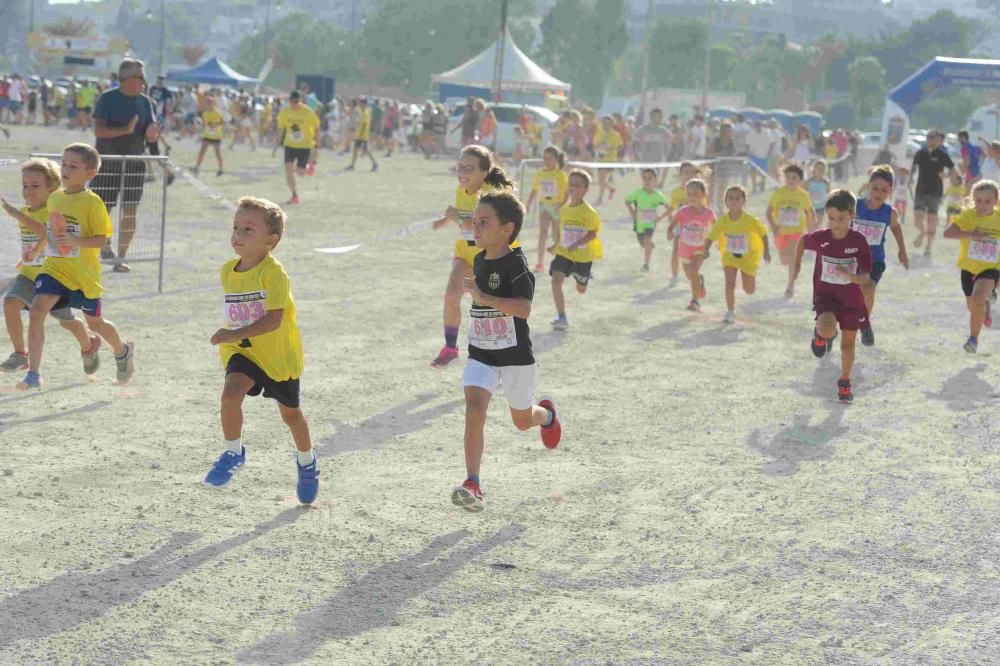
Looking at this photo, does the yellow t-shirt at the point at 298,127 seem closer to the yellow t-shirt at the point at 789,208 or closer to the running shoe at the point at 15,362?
the yellow t-shirt at the point at 789,208

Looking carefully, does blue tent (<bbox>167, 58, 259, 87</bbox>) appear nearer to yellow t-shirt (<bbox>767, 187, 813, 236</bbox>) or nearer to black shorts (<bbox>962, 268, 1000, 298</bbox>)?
yellow t-shirt (<bbox>767, 187, 813, 236</bbox>)

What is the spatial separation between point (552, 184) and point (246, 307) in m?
10.2

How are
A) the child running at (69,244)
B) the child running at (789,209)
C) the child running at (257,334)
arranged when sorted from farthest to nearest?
the child running at (789,209), the child running at (69,244), the child running at (257,334)

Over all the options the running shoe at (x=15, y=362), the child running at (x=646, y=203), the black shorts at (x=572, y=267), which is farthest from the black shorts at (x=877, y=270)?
the running shoe at (x=15, y=362)

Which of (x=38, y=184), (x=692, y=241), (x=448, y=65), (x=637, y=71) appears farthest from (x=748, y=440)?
(x=637, y=71)

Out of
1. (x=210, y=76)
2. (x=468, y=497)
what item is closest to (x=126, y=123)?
(x=468, y=497)

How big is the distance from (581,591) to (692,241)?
9.14m

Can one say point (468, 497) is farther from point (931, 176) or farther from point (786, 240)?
point (931, 176)

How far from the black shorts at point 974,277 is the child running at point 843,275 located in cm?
241

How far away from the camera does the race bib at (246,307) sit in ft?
20.5

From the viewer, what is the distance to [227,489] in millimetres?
6906

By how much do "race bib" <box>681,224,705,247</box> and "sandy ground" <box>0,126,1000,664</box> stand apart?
2.13m

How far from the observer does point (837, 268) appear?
33.4 ft

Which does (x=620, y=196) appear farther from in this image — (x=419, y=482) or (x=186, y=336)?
(x=419, y=482)
